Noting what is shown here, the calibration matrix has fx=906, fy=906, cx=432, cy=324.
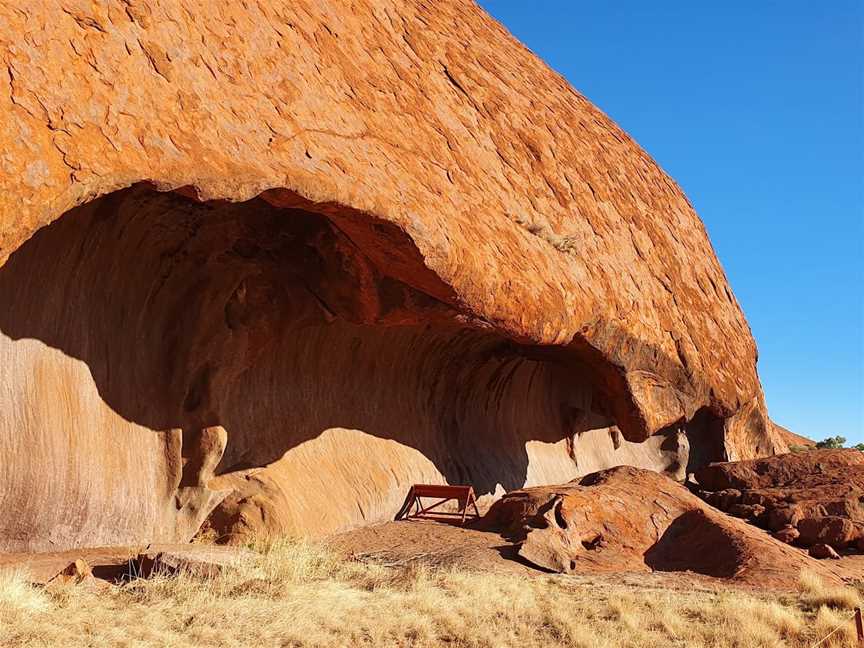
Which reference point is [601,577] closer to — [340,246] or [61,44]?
[340,246]

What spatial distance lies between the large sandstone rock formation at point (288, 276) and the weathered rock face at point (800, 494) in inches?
60.9

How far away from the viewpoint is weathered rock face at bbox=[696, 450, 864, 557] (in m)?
13.0

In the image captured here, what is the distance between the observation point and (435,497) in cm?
1198

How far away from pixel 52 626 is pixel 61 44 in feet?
13.6

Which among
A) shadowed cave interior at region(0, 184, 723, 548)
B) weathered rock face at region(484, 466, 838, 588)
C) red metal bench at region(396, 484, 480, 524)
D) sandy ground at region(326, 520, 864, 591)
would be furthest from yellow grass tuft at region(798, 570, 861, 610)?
shadowed cave interior at region(0, 184, 723, 548)

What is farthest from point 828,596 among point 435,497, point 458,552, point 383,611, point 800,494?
point 800,494

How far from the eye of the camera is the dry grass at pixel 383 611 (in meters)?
5.91

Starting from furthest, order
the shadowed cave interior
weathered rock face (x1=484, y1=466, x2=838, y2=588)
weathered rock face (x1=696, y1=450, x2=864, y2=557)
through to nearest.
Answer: weathered rock face (x1=696, y1=450, x2=864, y2=557) → weathered rock face (x1=484, y1=466, x2=838, y2=588) → the shadowed cave interior

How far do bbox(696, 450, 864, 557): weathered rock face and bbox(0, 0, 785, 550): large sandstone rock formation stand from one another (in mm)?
1548

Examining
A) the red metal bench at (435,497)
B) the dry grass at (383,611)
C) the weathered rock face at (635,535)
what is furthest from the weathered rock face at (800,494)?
the red metal bench at (435,497)

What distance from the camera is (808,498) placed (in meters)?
14.4

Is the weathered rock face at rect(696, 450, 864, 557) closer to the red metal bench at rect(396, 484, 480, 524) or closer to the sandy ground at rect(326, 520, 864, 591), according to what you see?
the sandy ground at rect(326, 520, 864, 591)

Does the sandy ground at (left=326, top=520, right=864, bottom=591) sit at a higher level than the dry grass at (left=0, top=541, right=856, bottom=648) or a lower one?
higher

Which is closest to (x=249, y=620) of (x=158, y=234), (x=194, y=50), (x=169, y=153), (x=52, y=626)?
(x=52, y=626)
